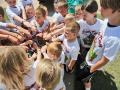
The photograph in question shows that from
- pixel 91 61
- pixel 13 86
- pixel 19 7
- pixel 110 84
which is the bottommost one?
pixel 110 84

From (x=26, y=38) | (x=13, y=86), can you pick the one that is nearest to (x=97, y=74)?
(x=26, y=38)

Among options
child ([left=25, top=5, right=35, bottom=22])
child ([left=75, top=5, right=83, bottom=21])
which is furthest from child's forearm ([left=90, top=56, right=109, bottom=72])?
child ([left=25, top=5, right=35, bottom=22])

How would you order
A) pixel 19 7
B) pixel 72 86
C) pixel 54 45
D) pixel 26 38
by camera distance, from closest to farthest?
pixel 54 45 < pixel 26 38 < pixel 72 86 < pixel 19 7

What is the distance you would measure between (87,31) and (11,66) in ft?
6.45

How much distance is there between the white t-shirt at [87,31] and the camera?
15.9 ft

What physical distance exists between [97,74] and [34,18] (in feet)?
5.08

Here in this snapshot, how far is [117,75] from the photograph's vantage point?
18.3ft

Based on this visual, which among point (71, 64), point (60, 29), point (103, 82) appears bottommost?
point (103, 82)

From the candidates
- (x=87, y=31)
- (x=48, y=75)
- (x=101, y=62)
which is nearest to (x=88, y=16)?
(x=87, y=31)

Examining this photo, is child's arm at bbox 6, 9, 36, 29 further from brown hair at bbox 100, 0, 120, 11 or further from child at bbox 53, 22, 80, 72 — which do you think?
brown hair at bbox 100, 0, 120, 11

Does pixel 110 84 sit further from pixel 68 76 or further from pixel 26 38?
pixel 26 38

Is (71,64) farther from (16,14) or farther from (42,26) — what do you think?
(16,14)

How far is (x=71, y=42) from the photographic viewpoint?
15.4ft

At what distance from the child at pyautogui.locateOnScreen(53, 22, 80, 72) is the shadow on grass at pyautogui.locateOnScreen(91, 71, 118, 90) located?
795 mm
